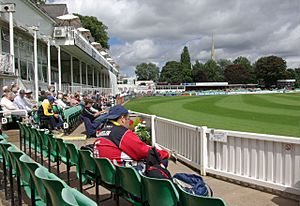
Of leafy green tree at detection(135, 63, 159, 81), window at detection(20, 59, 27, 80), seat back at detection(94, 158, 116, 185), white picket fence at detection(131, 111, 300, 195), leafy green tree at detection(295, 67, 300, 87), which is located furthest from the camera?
leafy green tree at detection(135, 63, 159, 81)

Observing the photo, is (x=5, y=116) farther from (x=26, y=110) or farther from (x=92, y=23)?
(x=92, y=23)

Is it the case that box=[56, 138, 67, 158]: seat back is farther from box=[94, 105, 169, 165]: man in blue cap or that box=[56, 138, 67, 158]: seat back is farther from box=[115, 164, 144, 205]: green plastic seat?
box=[115, 164, 144, 205]: green plastic seat

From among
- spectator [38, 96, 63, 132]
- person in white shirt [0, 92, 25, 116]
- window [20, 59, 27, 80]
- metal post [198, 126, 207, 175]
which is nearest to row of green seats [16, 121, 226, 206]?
metal post [198, 126, 207, 175]

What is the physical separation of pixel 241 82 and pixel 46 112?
398ft

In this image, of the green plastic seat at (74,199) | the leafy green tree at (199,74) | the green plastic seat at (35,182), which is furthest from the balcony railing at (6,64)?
the leafy green tree at (199,74)

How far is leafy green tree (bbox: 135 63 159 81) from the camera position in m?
164

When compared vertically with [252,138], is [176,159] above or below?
below

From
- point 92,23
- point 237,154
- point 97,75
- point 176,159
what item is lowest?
point 176,159

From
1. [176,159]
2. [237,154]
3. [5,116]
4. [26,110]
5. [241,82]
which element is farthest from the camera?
[241,82]

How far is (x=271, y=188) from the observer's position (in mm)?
5098

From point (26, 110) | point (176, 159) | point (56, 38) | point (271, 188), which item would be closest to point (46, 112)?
point (26, 110)

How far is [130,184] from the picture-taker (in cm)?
343

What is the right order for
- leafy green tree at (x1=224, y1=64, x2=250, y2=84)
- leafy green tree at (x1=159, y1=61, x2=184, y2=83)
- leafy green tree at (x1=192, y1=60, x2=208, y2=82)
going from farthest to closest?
leafy green tree at (x1=159, y1=61, x2=184, y2=83) < leafy green tree at (x1=192, y1=60, x2=208, y2=82) < leafy green tree at (x1=224, y1=64, x2=250, y2=84)

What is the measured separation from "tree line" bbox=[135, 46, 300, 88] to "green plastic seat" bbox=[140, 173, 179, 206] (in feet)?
392
